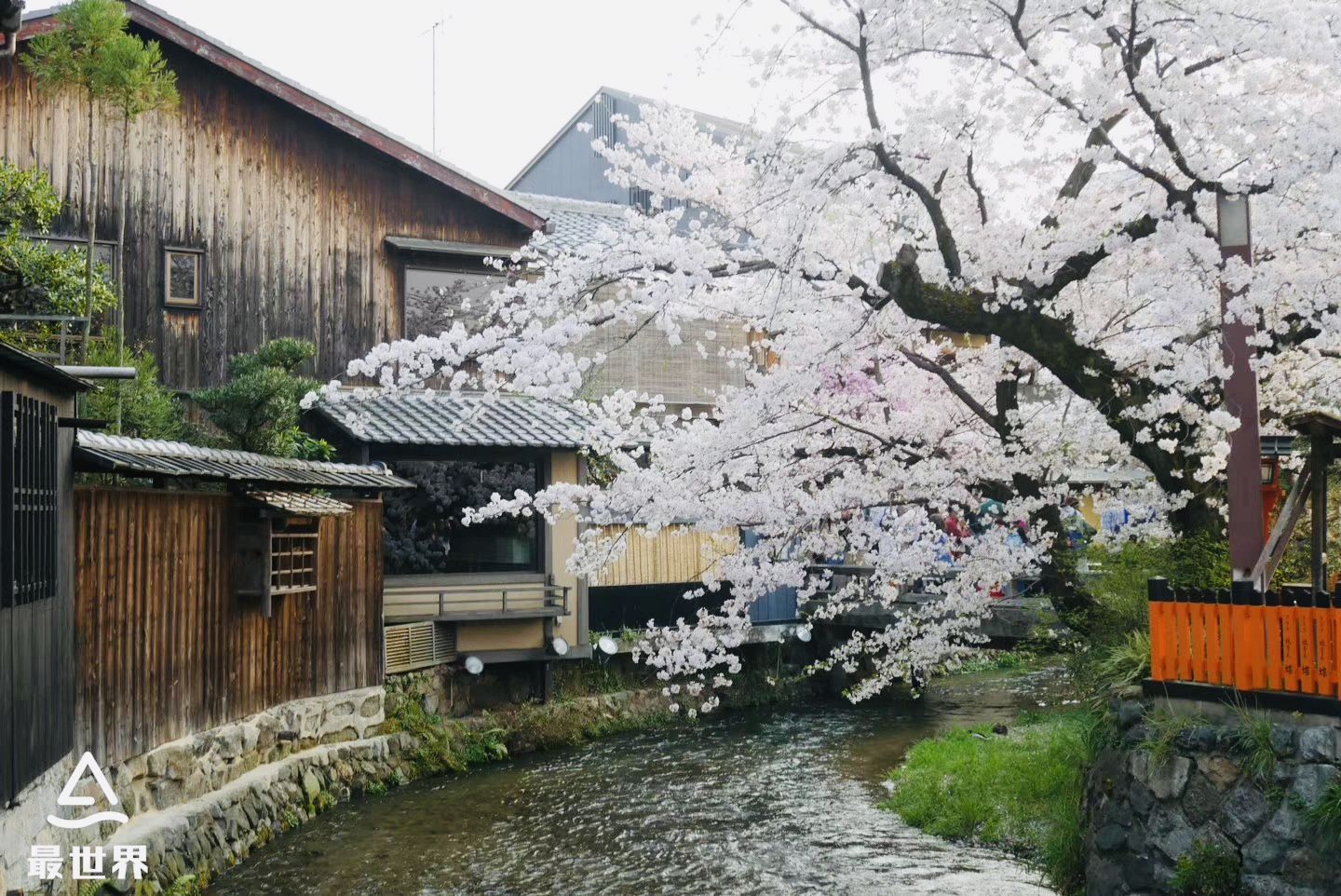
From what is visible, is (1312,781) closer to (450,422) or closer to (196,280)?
(450,422)

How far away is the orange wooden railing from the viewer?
8445 mm

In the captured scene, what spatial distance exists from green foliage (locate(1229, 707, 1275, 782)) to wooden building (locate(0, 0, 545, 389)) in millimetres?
16022

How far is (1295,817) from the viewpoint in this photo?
834 centimetres

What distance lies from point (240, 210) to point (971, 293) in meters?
14.5

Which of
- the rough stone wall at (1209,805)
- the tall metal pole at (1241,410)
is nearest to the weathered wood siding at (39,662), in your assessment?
the rough stone wall at (1209,805)

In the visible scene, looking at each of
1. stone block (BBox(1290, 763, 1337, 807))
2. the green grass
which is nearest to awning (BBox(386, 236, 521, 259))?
the green grass

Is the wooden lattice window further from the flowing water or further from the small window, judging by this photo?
the small window

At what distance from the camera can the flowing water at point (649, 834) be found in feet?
42.1

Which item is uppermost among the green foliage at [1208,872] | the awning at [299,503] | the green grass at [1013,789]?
the awning at [299,503]

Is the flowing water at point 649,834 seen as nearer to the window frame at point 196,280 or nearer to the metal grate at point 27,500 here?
the metal grate at point 27,500

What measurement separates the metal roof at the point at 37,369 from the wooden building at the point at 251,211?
395 inches

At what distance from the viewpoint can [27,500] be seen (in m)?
9.17

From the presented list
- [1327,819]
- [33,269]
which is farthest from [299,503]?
[1327,819]

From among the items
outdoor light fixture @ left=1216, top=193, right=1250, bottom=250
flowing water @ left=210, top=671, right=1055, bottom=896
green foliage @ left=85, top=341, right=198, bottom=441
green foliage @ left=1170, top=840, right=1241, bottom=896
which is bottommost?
flowing water @ left=210, top=671, right=1055, bottom=896
